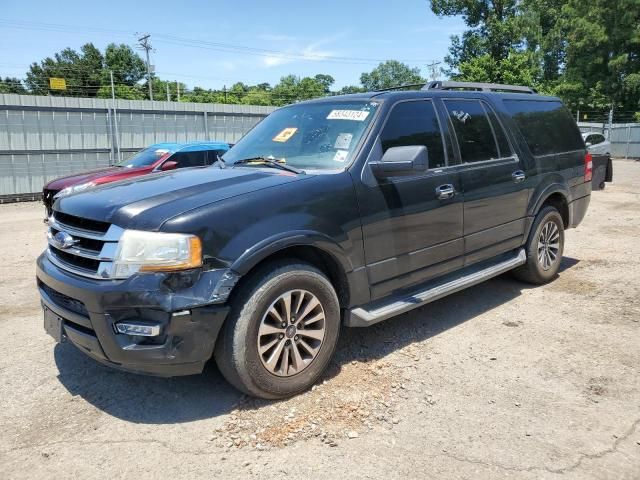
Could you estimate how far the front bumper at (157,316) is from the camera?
2.79 metres

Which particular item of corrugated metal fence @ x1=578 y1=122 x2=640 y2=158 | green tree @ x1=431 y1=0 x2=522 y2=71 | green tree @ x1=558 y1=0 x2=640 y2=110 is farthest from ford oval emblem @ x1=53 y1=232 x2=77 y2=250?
green tree @ x1=558 y1=0 x2=640 y2=110

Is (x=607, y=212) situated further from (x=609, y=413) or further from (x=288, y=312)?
(x=288, y=312)

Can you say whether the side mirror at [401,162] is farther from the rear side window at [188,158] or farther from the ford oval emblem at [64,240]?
the rear side window at [188,158]

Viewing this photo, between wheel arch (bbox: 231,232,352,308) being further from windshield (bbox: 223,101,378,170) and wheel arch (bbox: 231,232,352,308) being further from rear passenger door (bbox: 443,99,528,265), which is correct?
rear passenger door (bbox: 443,99,528,265)

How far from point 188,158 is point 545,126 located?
25.7 ft

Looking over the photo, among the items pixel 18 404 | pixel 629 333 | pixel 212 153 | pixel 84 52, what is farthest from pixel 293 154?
pixel 84 52

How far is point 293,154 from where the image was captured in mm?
3938

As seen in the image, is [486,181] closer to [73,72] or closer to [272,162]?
[272,162]

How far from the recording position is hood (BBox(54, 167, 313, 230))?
2924 mm

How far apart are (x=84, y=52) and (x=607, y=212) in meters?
80.8

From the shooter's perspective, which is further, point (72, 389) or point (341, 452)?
point (72, 389)

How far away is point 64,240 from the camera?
321 centimetres

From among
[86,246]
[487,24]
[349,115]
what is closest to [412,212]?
[349,115]

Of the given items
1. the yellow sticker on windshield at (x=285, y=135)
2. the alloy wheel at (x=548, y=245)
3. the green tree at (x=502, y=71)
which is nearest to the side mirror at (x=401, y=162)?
the yellow sticker on windshield at (x=285, y=135)
